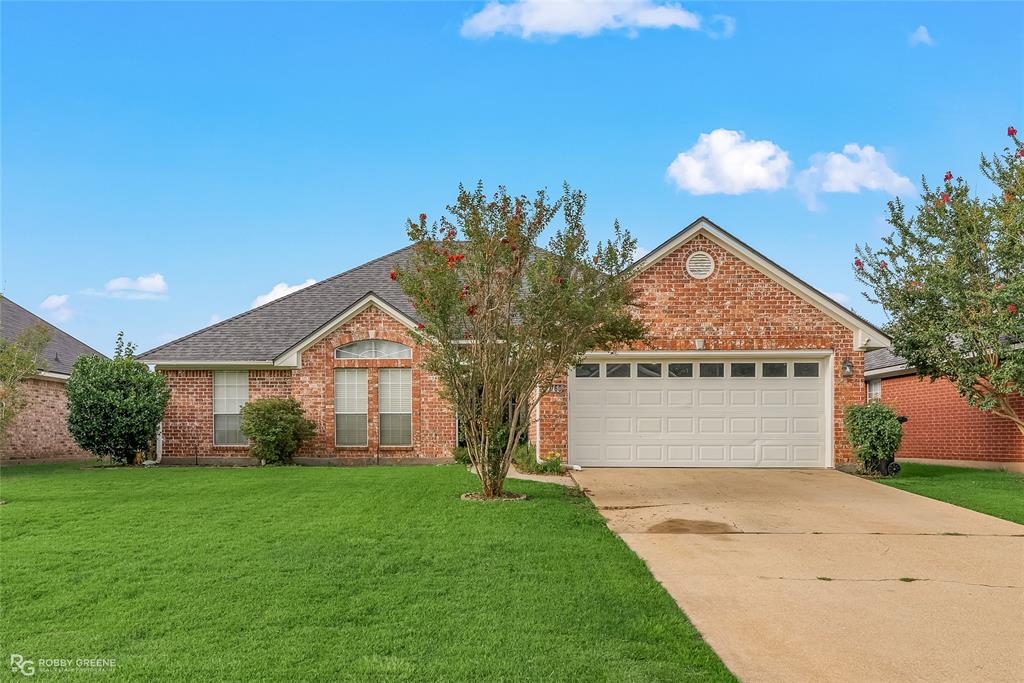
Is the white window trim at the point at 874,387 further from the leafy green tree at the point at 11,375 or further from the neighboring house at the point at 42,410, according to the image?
the neighboring house at the point at 42,410

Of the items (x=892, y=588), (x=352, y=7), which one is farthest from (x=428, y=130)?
(x=892, y=588)

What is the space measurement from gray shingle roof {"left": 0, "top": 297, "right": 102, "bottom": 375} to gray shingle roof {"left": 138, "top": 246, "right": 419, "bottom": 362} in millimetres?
4588

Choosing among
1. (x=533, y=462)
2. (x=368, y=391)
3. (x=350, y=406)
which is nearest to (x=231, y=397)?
(x=350, y=406)

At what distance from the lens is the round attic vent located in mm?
16141

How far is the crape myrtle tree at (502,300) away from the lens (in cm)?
1074

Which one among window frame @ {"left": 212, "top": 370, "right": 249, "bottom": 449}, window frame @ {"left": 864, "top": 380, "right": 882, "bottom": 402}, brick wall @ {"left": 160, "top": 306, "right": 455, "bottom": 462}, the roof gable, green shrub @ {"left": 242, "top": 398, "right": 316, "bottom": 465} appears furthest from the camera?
window frame @ {"left": 864, "top": 380, "right": 882, "bottom": 402}

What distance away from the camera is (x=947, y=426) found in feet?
64.7

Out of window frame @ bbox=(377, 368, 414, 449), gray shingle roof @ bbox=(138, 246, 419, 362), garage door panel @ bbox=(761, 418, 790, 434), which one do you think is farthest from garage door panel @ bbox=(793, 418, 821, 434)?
gray shingle roof @ bbox=(138, 246, 419, 362)

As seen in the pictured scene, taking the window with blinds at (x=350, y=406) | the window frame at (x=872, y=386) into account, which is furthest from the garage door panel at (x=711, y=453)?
the window frame at (x=872, y=386)

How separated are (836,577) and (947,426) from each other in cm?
1509

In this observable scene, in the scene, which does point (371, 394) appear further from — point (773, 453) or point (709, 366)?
point (773, 453)

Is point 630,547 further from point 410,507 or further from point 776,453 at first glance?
point 776,453

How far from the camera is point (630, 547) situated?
326 inches

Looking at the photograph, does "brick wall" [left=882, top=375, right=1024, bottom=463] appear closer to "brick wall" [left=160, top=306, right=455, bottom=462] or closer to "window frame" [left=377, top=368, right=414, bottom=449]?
"brick wall" [left=160, top=306, right=455, bottom=462]
